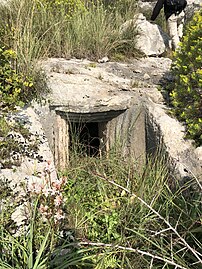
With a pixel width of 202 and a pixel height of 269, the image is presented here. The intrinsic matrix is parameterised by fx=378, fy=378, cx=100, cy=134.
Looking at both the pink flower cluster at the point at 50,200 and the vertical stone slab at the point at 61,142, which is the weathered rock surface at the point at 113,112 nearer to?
the vertical stone slab at the point at 61,142

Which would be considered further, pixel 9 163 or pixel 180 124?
pixel 180 124

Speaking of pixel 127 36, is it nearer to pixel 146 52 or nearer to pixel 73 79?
pixel 146 52

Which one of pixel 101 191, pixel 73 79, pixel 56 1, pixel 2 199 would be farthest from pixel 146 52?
pixel 2 199

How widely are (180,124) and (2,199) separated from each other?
2.36m

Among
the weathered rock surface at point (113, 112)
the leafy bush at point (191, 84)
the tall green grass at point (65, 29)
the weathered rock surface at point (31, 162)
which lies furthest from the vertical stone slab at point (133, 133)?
the tall green grass at point (65, 29)

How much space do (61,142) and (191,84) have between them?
5.86 ft

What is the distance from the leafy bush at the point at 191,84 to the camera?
4289 mm

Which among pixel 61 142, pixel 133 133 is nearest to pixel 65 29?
pixel 61 142

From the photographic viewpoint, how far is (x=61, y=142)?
492 cm

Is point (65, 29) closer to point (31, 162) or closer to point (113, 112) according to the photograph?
point (113, 112)

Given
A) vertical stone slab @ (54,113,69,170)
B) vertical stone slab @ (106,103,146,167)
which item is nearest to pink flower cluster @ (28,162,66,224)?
vertical stone slab @ (54,113,69,170)

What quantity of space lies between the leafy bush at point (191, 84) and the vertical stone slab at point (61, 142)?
142cm

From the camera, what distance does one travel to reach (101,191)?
3658 mm

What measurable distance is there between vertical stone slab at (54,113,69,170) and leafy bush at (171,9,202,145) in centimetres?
142
